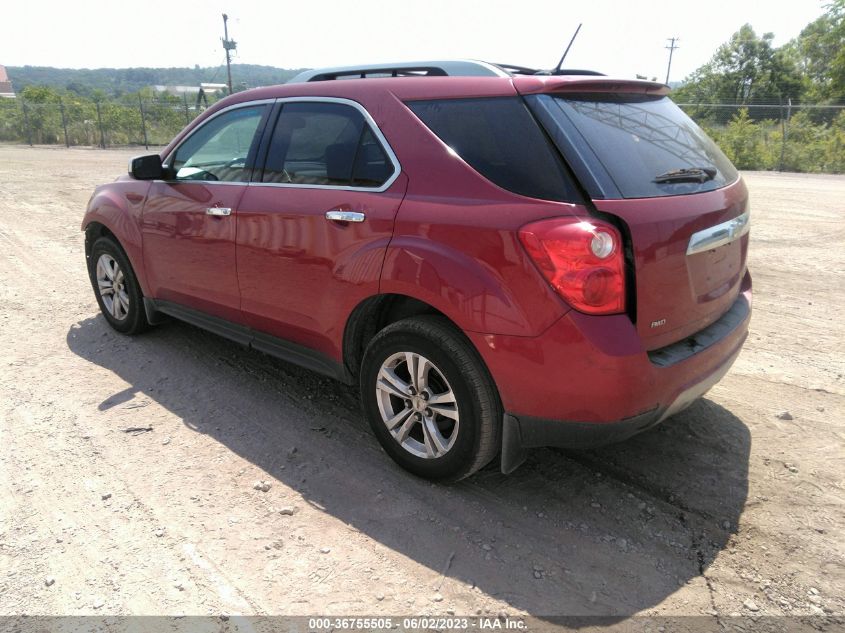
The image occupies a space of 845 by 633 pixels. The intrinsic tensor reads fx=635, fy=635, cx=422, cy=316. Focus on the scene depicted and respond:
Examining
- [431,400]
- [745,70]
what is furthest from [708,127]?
[745,70]

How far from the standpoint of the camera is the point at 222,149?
14.1ft

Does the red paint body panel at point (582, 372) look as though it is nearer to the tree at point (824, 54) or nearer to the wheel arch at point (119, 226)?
the wheel arch at point (119, 226)

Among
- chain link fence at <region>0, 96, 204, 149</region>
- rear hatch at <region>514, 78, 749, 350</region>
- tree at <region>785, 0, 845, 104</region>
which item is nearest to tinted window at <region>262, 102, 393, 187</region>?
rear hatch at <region>514, 78, 749, 350</region>

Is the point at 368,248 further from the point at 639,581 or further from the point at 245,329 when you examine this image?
the point at 639,581

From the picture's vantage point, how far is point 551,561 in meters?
2.65

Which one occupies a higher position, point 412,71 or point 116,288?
point 412,71

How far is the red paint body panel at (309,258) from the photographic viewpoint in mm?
3117

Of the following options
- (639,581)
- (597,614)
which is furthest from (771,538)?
(597,614)

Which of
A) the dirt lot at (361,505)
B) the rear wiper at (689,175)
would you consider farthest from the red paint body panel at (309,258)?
the rear wiper at (689,175)

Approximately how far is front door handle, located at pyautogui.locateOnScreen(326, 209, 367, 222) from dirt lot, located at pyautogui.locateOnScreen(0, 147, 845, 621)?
4.13 ft

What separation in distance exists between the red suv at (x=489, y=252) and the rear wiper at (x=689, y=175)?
0.05 feet

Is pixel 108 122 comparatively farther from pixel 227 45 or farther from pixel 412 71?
pixel 412 71

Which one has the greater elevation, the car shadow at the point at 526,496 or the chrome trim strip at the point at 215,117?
the chrome trim strip at the point at 215,117

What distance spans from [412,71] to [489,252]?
1.37 metres
